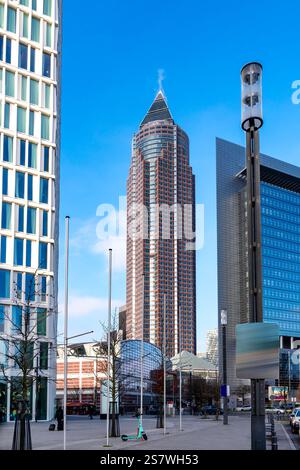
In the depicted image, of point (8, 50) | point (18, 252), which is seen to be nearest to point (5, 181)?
point (18, 252)

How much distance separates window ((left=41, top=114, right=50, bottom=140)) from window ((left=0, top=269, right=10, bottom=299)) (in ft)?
52.8

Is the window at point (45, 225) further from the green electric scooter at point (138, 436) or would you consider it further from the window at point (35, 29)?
the green electric scooter at point (138, 436)

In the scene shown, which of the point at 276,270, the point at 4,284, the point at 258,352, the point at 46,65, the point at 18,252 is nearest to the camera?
the point at 258,352

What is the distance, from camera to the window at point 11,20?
6625 cm

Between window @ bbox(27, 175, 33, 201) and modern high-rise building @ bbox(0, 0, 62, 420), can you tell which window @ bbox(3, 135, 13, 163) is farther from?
window @ bbox(27, 175, 33, 201)

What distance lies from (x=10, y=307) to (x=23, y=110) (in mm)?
21498

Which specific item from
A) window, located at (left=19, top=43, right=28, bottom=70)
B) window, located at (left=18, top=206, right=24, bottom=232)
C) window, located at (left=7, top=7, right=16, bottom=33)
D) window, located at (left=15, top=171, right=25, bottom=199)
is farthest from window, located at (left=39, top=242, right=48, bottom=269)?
window, located at (left=7, top=7, right=16, bottom=33)

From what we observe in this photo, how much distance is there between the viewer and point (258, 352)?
13.7m

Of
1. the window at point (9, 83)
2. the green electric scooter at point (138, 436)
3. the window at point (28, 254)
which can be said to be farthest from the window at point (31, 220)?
the green electric scooter at point (138, 436)

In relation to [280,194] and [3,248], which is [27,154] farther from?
[280,194]

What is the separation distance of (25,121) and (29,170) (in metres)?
5.48

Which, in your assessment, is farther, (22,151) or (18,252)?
Answer: (22,151)

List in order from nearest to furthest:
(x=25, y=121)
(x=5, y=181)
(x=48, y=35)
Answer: (x=5, y=181) → (x=25, y=121) → (x=48, y=35)

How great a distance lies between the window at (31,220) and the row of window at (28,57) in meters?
15.7
